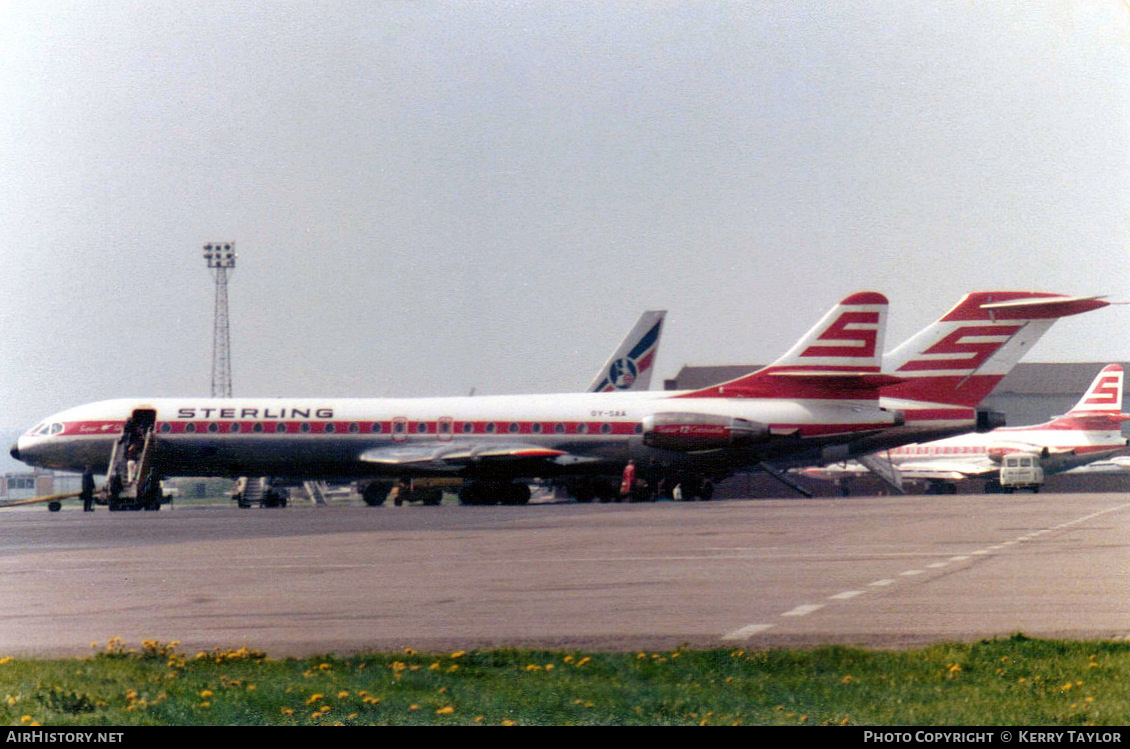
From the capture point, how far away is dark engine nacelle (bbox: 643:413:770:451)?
4394cm

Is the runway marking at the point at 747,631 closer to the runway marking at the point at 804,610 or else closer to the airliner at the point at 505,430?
the runway marking at the point at 804,610

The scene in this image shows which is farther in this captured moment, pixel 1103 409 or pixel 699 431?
pixel 1103 409

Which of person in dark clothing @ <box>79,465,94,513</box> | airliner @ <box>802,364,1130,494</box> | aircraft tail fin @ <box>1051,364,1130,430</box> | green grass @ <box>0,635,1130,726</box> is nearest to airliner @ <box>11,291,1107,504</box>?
person in dark clothing @ <box>79,465,94,513</box>

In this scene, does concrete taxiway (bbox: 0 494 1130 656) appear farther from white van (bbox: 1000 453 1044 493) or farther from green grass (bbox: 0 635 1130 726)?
white van (bbox: 1000 453 1044 493)

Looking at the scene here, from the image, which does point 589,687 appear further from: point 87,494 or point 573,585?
point 87,494

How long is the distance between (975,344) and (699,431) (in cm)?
943

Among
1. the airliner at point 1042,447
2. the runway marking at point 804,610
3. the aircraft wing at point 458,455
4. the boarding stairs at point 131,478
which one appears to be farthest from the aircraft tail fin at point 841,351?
the runway marking at point 804,610

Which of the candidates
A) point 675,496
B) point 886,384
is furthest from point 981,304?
point 675,496

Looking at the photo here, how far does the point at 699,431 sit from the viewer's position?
44000mm

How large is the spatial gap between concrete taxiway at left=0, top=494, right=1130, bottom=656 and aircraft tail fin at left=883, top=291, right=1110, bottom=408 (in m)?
17.1

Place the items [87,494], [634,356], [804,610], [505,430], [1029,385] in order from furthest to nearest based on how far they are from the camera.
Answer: [1029,385] < [634,356] < [505,430] < [87,494] < [804,610]

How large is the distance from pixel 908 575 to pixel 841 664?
21.8 feet

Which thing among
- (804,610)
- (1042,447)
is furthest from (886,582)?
(1042,447)
